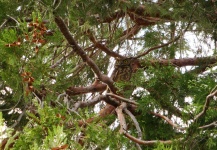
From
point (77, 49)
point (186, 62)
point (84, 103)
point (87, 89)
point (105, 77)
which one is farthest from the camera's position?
point (186, 62)

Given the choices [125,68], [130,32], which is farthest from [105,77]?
[130,32]

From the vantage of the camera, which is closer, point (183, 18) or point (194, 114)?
point (194, 114)

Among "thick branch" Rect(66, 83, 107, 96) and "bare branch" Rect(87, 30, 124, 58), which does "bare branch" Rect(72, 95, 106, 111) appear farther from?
"bare branch" Rect(87, 30, 124, 58)

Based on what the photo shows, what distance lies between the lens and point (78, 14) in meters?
2.75

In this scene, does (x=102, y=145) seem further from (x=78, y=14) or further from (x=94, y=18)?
(x=94, y=18)

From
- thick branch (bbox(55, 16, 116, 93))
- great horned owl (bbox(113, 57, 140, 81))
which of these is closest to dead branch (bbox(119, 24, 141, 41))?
great horned owl (bbox(113, 57, 140, 81))

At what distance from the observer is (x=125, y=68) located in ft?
11.9

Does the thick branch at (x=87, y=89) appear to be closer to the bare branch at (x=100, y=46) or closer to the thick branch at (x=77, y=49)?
the thick branch at (x=77, y=49)

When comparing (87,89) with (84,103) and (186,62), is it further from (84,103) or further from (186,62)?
(186,62)

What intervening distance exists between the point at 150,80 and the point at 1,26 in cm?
112

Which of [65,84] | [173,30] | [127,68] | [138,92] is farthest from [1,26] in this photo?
[173,30]

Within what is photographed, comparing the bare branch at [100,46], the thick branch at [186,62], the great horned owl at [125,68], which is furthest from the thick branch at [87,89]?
the thick branch at [186,62]

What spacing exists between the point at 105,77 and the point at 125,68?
45 centimetres

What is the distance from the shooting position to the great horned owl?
3553 mm
